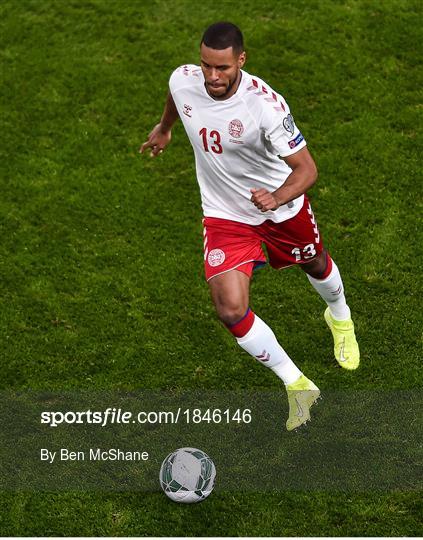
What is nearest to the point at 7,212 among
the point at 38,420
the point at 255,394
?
the point at 38,420

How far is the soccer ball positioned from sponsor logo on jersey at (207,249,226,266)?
1351 mm

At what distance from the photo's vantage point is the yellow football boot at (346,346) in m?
8.16

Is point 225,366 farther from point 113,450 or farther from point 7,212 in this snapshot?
A: point 7,212

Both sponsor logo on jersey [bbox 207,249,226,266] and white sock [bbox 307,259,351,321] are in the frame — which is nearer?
sponsor logo on jersey [bbox 207,249,226,266]

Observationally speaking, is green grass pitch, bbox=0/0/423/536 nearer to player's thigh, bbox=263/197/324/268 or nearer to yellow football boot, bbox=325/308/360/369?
yellow football boot, bbox=325/308/360/369

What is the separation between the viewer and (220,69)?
682cm

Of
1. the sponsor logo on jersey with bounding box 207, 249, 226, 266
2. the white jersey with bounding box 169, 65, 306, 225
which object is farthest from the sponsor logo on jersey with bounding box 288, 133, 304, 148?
the sponsor logo on jersey with bounding box 207, 249, 226, 266

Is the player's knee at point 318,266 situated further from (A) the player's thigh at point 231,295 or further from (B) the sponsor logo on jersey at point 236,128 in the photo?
(B) the sponsor logo on jersey at point 236,128

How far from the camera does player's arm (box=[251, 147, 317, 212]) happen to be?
21.8 ft

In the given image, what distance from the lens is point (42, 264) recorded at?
9297 millimetres

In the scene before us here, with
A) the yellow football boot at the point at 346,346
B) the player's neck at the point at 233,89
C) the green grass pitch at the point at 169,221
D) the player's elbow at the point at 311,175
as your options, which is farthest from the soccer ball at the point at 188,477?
the player's neck at the point at 233,89

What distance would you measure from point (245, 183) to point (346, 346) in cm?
166

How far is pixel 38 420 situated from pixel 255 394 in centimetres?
168

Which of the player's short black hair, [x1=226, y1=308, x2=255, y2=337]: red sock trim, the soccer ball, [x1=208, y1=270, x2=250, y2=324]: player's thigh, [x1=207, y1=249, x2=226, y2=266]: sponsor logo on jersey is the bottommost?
the soccer ball
